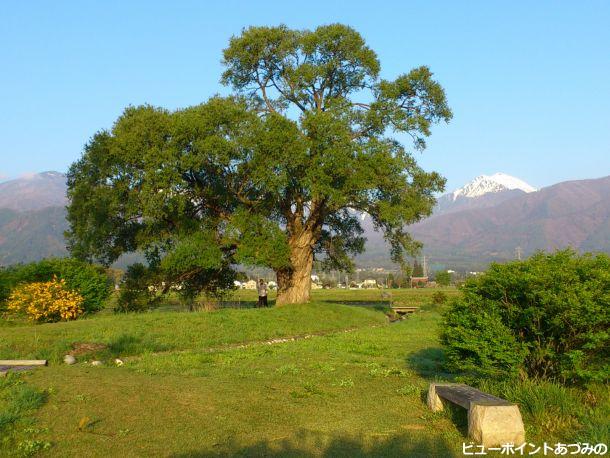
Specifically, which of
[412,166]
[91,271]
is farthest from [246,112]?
[91,271]

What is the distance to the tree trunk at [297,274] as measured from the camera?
31.0 m

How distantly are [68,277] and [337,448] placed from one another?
18.9 m

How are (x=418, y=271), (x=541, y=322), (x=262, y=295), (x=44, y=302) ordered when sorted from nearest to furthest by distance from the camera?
(x=541, y=322) → (x=44, y=302) → (x=262, y=295) → (x=418, y=271)

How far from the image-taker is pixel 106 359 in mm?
14234

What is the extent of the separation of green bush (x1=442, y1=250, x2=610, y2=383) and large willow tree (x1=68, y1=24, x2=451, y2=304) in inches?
722

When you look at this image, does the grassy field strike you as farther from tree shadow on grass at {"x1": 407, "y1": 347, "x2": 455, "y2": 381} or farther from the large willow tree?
the large willow tree

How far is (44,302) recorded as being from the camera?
21.4 meters

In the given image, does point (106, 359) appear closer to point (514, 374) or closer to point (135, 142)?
point (514, 374)

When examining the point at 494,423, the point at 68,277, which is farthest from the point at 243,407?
the point at 68,277

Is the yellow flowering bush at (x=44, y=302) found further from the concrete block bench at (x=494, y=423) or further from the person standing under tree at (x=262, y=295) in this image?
the concrete block bench at (x=494, y=423)

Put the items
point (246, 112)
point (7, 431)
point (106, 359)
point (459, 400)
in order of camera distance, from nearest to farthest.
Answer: point (7, 431)
point (459, 400)
point (106, 359)
point (246, 112)

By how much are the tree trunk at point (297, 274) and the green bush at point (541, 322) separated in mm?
21461

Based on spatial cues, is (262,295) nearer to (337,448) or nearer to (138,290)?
(138,290)

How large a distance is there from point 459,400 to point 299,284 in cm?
2368
